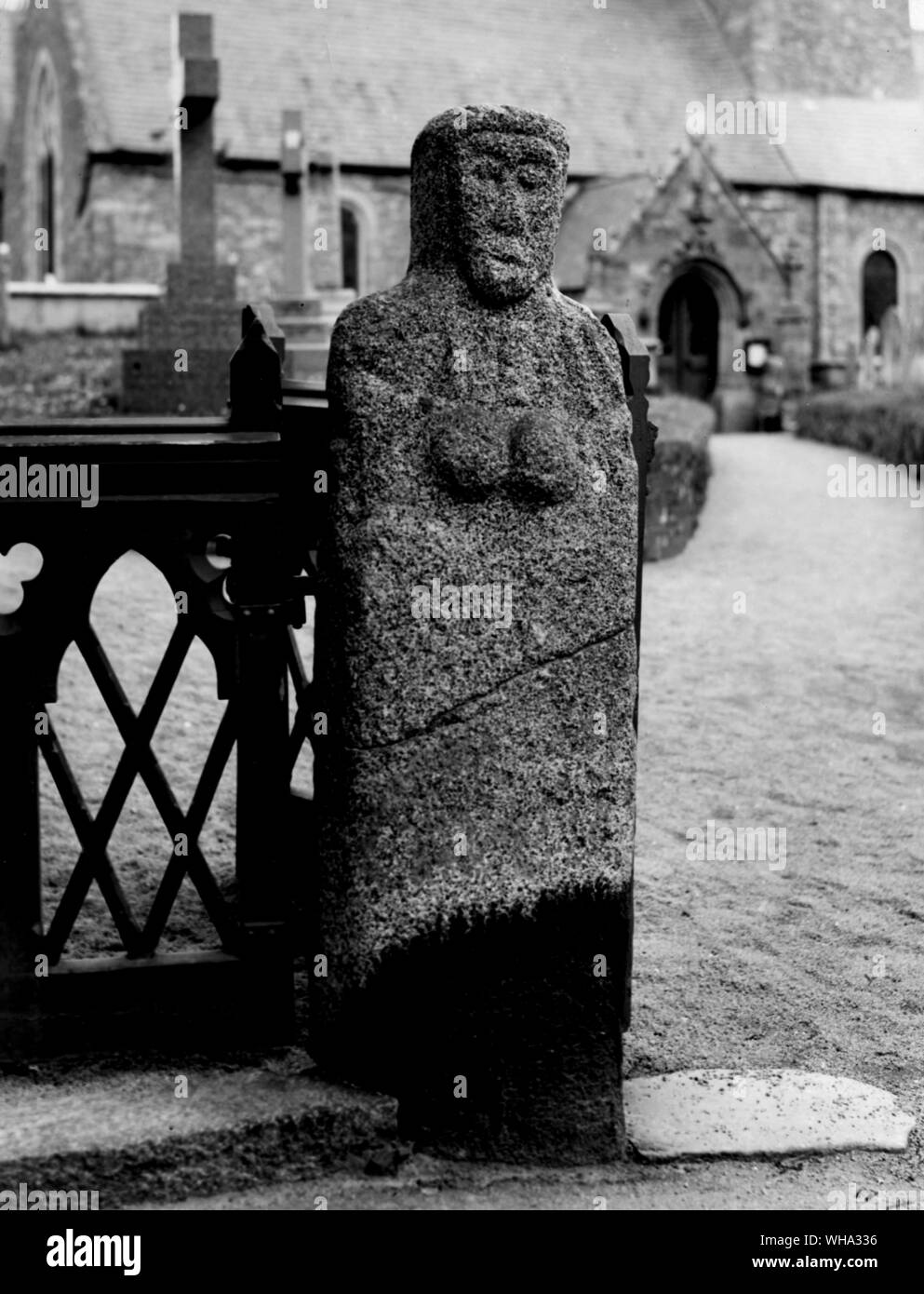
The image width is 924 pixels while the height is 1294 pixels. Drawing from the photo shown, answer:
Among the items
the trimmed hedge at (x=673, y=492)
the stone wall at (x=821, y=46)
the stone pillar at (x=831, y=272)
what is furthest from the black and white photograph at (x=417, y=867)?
the stone wall at (x=821, y=46)

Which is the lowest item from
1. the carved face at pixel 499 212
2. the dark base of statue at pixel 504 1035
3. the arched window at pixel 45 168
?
the dark base of statue at pixel 504 1035

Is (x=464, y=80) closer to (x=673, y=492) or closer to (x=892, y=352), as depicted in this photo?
(x=892, y=352)

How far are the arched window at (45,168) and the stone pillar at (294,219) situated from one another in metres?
10.0

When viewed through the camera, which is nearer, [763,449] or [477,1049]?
[477,1049]

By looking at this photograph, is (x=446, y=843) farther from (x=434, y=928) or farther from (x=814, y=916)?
(x=814, y=916)

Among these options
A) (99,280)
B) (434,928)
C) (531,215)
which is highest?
(99,280)

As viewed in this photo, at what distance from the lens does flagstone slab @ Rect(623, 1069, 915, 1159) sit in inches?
122

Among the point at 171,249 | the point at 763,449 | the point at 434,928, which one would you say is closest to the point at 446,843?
the point at 434,928

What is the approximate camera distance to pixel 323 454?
3.13 m

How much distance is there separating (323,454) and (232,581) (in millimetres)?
308

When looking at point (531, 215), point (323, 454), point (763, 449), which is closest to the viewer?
point (531, 215)

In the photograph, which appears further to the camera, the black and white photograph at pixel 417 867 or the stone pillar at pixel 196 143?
the stone pillar at pixel 196 143

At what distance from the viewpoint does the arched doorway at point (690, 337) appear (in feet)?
80.0

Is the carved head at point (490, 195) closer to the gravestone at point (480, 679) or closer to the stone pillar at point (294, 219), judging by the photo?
the gravestone at point (480, 679)
